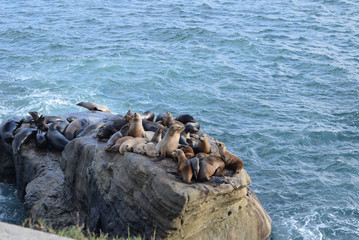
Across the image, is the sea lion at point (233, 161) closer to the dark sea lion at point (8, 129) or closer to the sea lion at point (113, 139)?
the sea lion at point (113, 139)

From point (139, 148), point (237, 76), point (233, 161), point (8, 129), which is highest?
point (139, 148)

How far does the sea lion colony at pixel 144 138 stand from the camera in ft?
26.6

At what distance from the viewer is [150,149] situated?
867 cm

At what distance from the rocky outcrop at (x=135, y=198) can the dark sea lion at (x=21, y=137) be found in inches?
20.5

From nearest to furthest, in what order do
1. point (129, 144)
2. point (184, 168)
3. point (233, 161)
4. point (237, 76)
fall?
point (184, 168) → point (233, 161) → point (129, 144) → point (237, 76)

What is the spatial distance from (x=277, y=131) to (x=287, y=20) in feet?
43.4

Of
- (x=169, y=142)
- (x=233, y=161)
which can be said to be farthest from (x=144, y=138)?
(x=233, y=161)

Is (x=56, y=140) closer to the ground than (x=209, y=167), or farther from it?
closer to the ground

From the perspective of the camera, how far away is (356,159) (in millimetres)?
13859

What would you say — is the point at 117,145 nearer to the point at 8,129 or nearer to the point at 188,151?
the point at 188,151

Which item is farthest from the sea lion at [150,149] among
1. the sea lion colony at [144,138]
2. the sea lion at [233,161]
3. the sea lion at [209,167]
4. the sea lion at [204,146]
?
the sea lion at [233,161]

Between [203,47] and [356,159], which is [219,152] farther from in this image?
[203,47]

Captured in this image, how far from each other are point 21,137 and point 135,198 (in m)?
4.23

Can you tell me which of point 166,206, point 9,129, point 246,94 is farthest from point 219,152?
point 246,94
